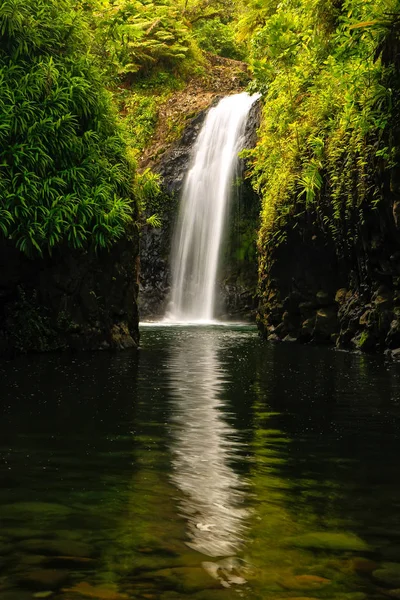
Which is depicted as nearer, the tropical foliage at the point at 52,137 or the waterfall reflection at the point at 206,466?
the waterfall reflection at the point at 206,466

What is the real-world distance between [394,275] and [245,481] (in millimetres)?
8876

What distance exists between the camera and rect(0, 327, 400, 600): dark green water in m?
2.54

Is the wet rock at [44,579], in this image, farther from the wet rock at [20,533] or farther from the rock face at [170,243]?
the rock face at [170,243]

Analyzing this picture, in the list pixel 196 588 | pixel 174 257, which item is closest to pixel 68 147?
pixel 196 588

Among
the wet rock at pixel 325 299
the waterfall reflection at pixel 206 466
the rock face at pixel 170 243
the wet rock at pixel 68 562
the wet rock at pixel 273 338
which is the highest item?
the rock face at pixel 170 243

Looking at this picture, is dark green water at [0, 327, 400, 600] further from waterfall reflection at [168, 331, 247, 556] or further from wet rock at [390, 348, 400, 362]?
wet rock at [390, 348, 400, 362]

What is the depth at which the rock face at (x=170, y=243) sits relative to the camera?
26.5 m

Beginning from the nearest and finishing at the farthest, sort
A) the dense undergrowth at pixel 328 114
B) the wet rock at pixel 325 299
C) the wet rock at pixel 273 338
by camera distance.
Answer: the dense undergrowth at pixel 328 114
the wet rock at pixel 325 299
the wet rock at pixel 273 338

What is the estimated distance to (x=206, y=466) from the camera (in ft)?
14.1

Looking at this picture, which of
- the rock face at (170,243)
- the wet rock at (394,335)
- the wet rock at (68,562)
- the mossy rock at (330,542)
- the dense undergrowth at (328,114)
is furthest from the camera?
the rock face at (170,243)

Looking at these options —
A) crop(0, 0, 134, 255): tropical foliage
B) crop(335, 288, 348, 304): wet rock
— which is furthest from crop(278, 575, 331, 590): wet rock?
crop(335, 288, 348, 304): wet rock

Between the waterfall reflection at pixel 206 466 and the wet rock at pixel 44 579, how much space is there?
0.59 meters

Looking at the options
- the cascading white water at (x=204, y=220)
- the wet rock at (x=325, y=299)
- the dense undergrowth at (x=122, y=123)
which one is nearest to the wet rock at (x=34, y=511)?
the dense undergrowth at (x=122, y=123)

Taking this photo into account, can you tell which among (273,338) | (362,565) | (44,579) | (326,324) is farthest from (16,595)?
(273,338)
